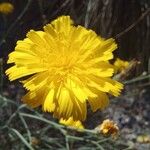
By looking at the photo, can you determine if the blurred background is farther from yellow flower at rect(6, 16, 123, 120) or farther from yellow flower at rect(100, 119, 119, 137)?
yellow flower at rect(6, 16, 123, 120)

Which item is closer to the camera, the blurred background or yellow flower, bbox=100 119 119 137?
yellow flower, bbox=100 119 119 137

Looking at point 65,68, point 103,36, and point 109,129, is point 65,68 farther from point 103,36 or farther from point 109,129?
point 103,36

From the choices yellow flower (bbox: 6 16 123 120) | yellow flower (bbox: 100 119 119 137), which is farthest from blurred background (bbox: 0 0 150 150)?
yellow flower (bbox: 6 16 123 120)

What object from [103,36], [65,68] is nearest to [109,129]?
[65,68]

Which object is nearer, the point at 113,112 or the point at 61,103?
the point at 61,103

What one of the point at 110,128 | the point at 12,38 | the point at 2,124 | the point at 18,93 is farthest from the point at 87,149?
the point at 18,93

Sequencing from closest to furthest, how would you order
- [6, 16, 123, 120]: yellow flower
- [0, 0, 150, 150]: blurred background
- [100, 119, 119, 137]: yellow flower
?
[6, 16, 123, 120]: yellow flower < [100, 119, 119, 137]: yellow flower < [0, 0, 150, 150]: blurred background

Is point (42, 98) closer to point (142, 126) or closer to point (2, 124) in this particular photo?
point (2, 124)
